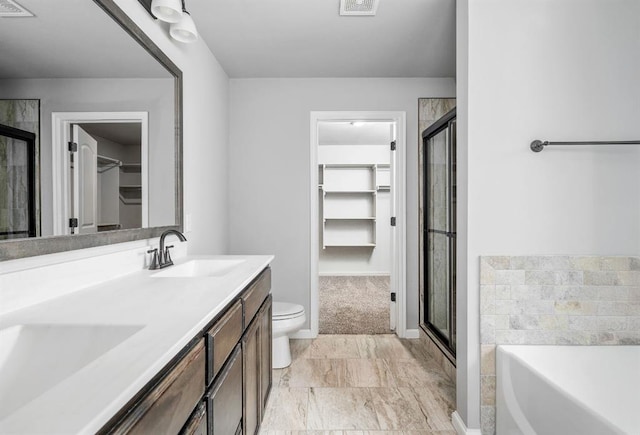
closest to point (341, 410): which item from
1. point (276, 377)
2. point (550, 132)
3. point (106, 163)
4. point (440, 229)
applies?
point (276, 377)

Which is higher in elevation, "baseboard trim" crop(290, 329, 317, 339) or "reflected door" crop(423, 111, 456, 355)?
"reflected door" crop(423, 111, 456, 355)

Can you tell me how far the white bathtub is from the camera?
3.85ft

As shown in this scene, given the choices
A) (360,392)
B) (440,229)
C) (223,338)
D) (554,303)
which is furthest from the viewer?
(440,229)

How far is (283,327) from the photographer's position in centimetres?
239

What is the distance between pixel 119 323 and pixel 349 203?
5.17m

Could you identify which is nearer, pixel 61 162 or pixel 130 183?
pixel 61 162

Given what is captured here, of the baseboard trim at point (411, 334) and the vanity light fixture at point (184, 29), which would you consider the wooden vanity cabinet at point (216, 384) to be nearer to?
the vanity light fixture at point (184, 29)

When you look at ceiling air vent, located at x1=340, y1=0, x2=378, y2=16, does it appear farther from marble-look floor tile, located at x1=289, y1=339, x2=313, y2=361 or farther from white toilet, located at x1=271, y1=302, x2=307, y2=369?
marble-look floor tile, located at x1=289, y1=339, x2=313, y2=361

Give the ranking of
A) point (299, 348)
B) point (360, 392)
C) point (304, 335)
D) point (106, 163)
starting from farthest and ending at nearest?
point (304, 335), point (299, 348), point (360, 392), point (106, 163)

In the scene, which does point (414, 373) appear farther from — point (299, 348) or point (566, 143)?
point (566, 143)

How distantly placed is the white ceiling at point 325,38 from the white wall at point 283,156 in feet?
0.43

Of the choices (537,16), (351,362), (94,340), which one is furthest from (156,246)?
(537,16)

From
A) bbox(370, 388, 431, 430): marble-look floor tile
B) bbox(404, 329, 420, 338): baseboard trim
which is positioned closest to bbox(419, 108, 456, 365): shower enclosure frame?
bbox(404, 329, 420, 338): baseboard trim

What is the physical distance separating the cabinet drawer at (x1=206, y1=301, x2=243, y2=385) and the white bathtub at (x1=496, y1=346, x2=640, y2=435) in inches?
49.0
